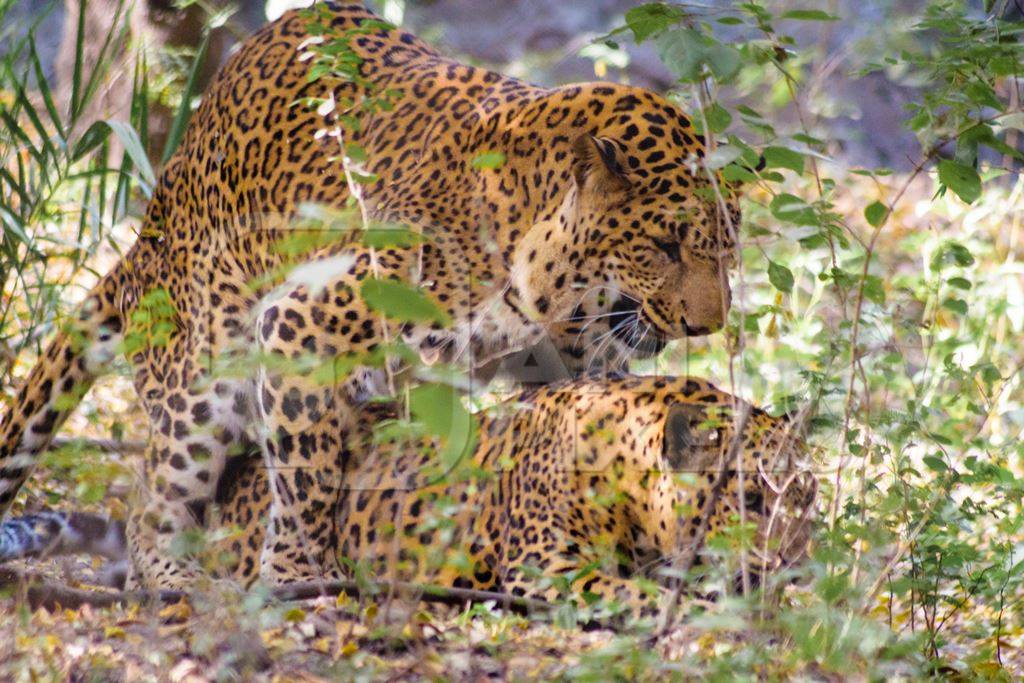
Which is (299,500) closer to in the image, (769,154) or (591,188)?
(591,188)

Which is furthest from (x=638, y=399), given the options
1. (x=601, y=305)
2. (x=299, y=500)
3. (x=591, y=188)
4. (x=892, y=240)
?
(x=892, y=240)

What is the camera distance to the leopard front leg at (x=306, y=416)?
5523 mm

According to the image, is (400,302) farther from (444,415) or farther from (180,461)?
(180,461)

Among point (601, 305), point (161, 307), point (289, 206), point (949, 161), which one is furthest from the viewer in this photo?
point (289, 206)

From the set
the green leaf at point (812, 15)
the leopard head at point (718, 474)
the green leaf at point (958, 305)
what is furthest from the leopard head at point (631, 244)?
the green leaf at point (812, 15)

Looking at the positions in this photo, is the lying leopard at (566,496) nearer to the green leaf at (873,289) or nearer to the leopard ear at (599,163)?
the green leaf at (873,289)

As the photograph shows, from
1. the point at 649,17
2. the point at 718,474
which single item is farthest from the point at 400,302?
the point at 718,474

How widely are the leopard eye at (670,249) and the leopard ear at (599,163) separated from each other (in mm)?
273

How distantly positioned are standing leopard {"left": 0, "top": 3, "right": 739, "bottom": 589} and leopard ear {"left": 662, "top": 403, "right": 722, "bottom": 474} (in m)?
0.45

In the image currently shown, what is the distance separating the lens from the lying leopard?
481 centimetres

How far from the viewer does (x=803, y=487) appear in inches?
184

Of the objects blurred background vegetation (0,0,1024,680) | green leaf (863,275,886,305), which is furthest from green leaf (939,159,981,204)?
green leaf (863,275,886,305)

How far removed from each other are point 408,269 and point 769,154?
1.93 metres

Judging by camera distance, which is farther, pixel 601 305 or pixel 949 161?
pixel 601 305
